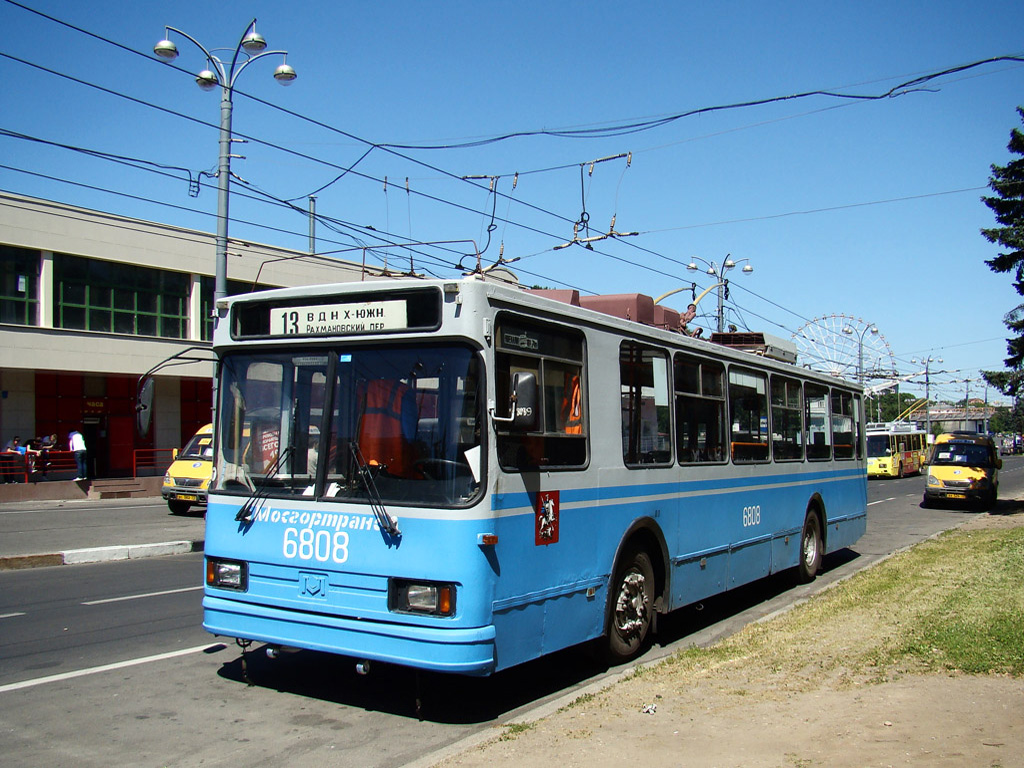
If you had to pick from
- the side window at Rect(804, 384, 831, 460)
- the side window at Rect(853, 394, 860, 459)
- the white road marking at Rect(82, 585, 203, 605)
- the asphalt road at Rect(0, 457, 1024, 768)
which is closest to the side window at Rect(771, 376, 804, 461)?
the side window at Rect(804, 384, 831, 460)

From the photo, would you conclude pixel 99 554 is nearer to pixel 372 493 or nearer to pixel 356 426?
pixel 356 426

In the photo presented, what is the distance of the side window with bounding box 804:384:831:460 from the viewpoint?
41.4 feet

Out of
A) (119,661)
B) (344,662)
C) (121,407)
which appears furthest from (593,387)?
(121,407)

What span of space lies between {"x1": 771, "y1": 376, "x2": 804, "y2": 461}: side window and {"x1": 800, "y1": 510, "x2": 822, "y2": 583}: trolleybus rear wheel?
1.07 meters

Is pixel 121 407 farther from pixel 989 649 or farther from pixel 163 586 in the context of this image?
pixel 989 649

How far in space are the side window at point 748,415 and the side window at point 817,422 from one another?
70.7 inches

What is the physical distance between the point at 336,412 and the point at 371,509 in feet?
2.37

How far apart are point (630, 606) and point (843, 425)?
26.0 feet

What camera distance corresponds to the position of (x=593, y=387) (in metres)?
7.25

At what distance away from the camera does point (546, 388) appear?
6668 mm

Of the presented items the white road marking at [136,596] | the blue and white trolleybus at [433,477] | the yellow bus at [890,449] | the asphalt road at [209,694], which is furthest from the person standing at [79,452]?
→ the yellow bus at [890,449]

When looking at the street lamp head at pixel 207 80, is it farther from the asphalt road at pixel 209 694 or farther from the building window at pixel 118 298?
the building window at pixel 118 298

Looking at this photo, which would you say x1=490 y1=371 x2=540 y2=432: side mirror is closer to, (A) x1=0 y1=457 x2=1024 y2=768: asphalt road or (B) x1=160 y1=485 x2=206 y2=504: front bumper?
(A) x1=0 y1=457 x2=1024 y2=768: asphalt road

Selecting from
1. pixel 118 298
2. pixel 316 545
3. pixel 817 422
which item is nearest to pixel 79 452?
pixel 118 298
